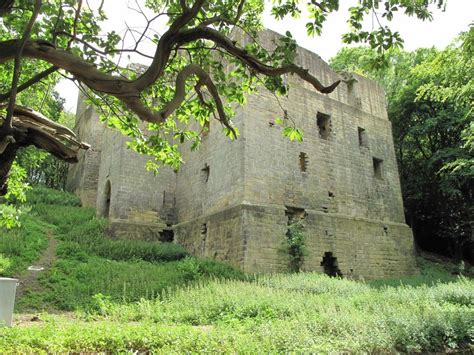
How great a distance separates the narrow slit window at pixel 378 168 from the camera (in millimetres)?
18578

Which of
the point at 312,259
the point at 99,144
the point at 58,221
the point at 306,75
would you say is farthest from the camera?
the point at 99,144

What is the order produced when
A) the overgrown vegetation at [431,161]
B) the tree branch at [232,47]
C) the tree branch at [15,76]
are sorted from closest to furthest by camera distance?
the tree branch at [15,76] → the tree branch at [232,47] → the overgrown vegetation at [431,161]

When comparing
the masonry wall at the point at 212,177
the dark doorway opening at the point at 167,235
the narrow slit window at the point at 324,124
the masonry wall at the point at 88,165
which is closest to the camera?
the masonry wall at the point at 212,177

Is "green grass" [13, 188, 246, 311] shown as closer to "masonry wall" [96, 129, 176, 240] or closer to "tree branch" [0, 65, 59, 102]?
"masonry wall" [96, 129, 176, 240]

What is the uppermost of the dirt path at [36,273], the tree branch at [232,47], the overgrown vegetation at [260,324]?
the tree branch at [232,47]

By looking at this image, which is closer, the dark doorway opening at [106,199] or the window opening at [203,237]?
the window opening at [203,237]

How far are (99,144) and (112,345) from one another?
21.2m

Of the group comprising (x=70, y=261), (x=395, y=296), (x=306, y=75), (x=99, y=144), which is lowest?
(x=395, y=296)

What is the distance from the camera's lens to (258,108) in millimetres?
15445

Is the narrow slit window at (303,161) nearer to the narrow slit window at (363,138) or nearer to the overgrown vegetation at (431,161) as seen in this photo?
the narrow slit window at (363,138)

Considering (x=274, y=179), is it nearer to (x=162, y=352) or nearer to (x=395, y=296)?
(x=395, y=296)

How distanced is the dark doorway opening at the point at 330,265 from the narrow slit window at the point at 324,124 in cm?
517

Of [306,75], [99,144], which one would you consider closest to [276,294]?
[306,75]

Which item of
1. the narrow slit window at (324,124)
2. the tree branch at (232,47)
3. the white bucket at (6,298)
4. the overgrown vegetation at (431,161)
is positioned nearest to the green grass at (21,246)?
the white bucket at (6,298)
